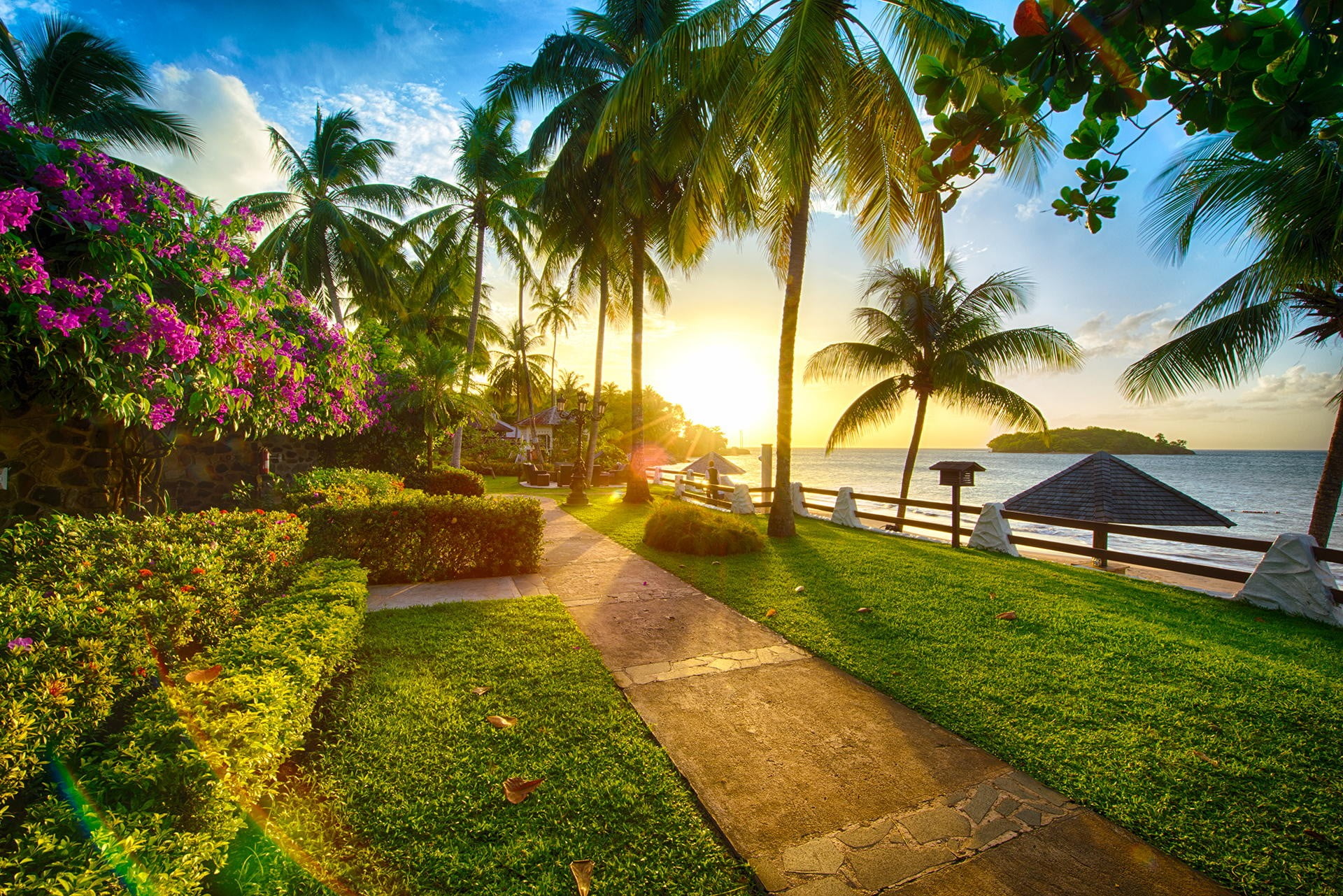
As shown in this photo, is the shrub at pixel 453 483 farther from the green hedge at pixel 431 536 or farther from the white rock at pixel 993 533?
the white rock at pixel 993 533

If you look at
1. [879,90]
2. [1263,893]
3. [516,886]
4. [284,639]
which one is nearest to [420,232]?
[879,90]

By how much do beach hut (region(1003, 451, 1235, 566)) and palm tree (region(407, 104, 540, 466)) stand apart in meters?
15.5

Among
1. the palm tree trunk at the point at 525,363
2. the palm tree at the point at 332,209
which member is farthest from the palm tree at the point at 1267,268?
the palm tree trunk at the point at 525,363

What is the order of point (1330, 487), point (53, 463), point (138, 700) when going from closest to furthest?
point (138, 700), point (53, 463), point (1330, 487)

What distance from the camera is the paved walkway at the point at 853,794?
6.65 ft

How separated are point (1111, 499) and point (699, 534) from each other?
7563mm

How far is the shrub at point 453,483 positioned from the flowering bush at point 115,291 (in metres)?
9.02

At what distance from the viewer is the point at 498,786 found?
248cm

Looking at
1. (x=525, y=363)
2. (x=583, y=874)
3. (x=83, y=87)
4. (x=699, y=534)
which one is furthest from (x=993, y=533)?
(x=525, y=363)

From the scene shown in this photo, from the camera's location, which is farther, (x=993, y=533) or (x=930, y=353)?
(x=930, y=353)

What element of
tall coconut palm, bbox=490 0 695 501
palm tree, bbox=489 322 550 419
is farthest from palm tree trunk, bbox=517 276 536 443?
tall coconut palm, bbox=490 0 695 501

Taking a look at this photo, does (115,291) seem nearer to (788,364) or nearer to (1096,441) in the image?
(788,364)

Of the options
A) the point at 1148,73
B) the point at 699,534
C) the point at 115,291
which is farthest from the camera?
the point at 699,534

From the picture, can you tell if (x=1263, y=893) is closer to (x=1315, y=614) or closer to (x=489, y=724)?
(x=489, y=724)
